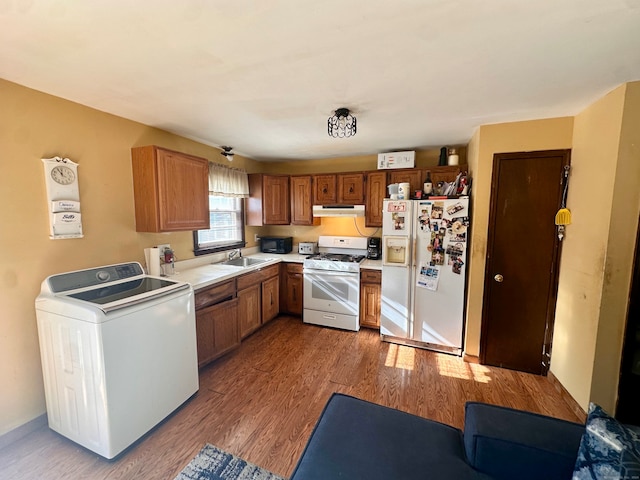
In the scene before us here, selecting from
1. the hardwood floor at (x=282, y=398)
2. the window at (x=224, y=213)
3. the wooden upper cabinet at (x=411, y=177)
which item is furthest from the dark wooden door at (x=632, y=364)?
the window at (x=224, y=213)

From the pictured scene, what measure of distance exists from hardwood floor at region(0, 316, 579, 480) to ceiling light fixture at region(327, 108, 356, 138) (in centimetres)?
229

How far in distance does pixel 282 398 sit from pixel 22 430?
1.76m

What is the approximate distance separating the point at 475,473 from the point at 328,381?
1498 millimetres

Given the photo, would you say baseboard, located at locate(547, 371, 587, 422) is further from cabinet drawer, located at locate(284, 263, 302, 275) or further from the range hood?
cabinet drawer, located at locate(284, 263, 302, 275)

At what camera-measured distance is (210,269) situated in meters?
3.05

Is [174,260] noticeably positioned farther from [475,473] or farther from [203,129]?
[475,473]

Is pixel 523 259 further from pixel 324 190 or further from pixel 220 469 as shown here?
pixel 220 469

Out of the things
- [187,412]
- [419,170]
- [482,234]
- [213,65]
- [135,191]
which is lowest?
[187,412]

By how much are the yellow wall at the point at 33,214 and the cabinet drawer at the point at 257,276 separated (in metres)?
1.22

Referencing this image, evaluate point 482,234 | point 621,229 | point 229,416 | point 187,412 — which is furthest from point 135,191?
point 621,229

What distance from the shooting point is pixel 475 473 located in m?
1.14

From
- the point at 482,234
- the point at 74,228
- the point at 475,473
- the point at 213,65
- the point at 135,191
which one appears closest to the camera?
the point at 475,473

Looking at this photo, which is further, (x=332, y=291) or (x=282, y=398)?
(x=332, y=291)

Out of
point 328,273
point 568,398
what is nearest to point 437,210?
point 328,273
